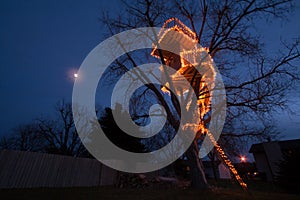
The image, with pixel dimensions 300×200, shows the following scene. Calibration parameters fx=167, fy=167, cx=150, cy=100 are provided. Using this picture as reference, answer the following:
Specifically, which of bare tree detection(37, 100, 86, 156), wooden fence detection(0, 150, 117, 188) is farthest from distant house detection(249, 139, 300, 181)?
bare tree detection(37, 100, 86, 156)

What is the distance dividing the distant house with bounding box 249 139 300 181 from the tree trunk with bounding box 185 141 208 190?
1346cm

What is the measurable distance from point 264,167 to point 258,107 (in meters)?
20.5

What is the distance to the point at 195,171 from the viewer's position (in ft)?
21.8

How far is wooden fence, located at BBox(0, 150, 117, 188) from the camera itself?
23.0 feet

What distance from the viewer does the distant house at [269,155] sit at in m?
18.4

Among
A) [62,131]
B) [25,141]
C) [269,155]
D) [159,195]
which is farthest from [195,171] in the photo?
[25,141]

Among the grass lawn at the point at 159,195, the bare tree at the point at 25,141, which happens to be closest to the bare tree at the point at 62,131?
the bare tree at the point at 25,141

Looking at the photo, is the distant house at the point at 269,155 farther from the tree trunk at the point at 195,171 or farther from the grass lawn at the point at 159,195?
the tree trunk at the point at 195,171

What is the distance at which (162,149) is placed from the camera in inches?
946

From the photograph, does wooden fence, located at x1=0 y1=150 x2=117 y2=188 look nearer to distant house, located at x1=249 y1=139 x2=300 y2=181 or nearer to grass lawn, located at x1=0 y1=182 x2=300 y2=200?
grass lawn, located at x1=0 y1=182 x2=300 y2=200

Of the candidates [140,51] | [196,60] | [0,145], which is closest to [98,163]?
[140,51]

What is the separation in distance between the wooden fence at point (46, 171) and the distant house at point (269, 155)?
53.8ft

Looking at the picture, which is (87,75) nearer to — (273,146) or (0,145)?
(273,146)

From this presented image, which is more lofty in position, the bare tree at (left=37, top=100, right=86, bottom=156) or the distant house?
the bare tree at (left=37, top=100, right=86, bottom=156)
